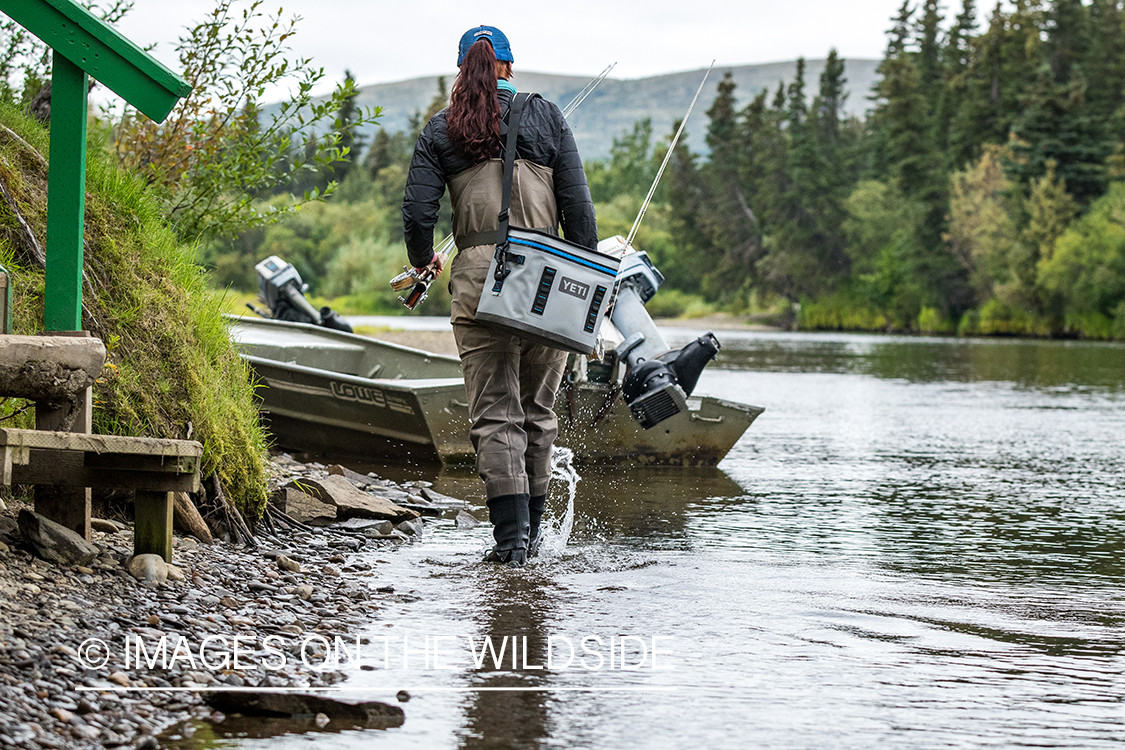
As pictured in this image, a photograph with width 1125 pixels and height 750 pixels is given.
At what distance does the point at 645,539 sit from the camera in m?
6.55

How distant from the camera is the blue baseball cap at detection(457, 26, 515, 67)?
5.28 metres

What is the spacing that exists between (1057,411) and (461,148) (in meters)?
13.3

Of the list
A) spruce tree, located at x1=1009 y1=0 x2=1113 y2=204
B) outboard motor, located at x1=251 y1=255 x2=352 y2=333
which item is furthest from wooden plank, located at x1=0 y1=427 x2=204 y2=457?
spruce tree, located at x1=1009 y1=0 x2=1113 y2=204

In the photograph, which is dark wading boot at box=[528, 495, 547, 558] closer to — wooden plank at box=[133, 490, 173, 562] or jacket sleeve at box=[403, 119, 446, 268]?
jacket sleeve at box=[403, 119, 446, 268]

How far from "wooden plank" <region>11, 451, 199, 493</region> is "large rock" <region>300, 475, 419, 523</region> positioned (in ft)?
6.67

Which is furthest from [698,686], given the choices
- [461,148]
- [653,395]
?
[653,395]

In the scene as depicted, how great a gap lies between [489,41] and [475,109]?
342 mm

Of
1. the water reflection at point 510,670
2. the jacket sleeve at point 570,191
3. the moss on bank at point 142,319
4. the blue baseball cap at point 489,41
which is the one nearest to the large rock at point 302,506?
the moss on bank at point 142,319

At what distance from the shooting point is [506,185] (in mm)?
5129

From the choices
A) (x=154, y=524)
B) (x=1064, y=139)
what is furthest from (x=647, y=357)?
(x=1064, y=139)

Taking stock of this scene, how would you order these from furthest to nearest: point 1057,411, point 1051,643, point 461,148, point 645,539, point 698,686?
point 1057,411, point 645,539, point 461,148, point 1051,643, point 698,686

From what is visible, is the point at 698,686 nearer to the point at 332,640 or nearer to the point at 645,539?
the point at 332,640

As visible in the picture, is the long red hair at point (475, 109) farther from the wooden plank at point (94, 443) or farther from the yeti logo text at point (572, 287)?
the wooden plank at point (94, 443)

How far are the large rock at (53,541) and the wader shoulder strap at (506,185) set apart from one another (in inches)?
72.6
